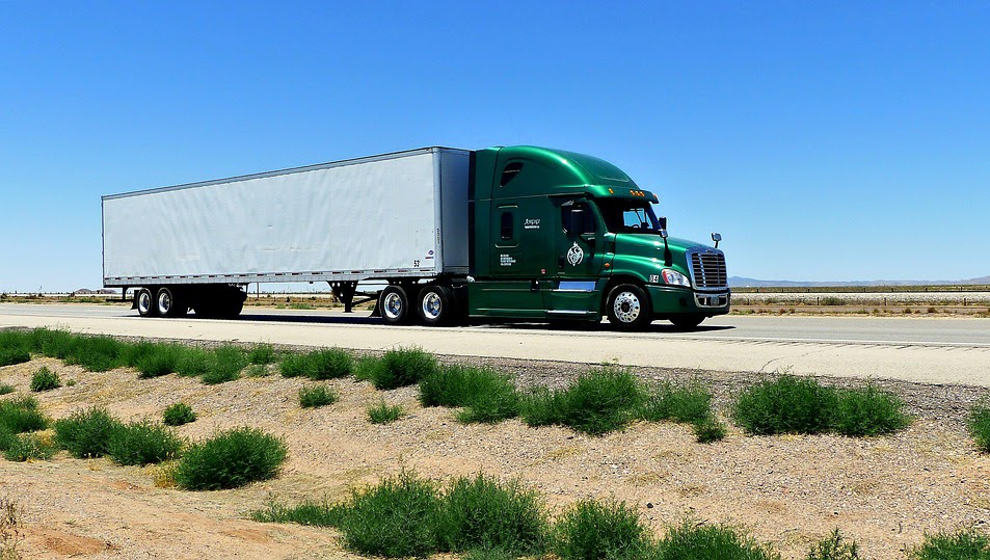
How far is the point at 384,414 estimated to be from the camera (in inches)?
461

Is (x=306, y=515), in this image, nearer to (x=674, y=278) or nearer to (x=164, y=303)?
(x=674, y=278)

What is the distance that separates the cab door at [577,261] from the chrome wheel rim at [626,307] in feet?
1.60

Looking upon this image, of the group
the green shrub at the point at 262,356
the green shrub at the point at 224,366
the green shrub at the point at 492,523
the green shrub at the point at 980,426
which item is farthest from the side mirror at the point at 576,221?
the green shrub at the point at 492,523

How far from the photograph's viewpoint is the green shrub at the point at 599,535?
7.04 meters

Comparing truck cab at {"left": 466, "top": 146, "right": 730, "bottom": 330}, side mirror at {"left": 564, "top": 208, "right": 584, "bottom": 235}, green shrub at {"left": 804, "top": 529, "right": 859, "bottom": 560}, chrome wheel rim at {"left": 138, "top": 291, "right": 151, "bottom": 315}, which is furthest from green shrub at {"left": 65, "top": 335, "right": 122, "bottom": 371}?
green shrub at {"left": 804, "top": 529, "right": 859, "bottom": 560}

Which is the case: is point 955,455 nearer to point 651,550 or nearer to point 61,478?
point 651,550

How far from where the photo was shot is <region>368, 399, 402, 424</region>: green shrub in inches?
460

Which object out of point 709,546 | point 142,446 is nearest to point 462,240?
point 142,446

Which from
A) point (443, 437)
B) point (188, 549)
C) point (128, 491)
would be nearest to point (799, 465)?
point (443, 437)

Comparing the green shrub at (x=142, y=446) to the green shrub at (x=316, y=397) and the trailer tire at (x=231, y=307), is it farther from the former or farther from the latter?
the trailer tire at (x=231, y=307)

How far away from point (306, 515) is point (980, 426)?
608cm

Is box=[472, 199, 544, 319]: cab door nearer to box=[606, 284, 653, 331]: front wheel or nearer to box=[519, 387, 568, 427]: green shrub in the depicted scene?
box=[606, 284, 653, 331]: front wheel

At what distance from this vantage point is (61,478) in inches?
376

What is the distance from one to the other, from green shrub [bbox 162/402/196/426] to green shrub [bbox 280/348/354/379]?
1743 millimetres
